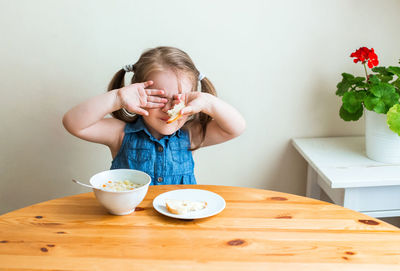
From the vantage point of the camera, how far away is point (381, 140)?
1.51 meters

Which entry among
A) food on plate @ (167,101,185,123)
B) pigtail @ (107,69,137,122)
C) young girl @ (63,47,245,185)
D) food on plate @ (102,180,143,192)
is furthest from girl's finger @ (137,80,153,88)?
food on plate @ (102,180,143,192)

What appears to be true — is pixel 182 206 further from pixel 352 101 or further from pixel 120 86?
pixel 352 101

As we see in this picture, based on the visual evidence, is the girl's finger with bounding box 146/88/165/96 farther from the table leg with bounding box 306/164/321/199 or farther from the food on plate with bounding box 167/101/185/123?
the table leg with bounding box 306/164/321/199

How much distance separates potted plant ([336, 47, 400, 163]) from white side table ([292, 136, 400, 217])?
62 millimetres

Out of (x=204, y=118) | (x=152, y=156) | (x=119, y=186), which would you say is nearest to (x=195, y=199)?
(x=119, y=186)

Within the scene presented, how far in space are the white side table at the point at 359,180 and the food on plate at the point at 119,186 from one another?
0.69 meters

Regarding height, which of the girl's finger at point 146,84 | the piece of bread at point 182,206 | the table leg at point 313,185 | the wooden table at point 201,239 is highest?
the girl's finger at point 146,84

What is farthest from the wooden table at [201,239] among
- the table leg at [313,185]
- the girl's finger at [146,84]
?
the table leg at [313,185]

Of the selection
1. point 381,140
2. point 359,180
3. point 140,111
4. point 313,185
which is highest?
point 140,111

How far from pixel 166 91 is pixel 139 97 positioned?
90mm

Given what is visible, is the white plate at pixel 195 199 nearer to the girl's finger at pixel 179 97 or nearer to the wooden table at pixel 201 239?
the wooden table at pixel 201 239

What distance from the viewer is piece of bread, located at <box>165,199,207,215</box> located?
37.6 inches

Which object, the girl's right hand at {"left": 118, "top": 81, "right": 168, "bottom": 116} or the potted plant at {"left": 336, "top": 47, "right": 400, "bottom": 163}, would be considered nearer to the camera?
the girl's right hand at {"left": 118, "top": 81, "right": 168, "bottom": 116}

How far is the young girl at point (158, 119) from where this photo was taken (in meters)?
1.28
